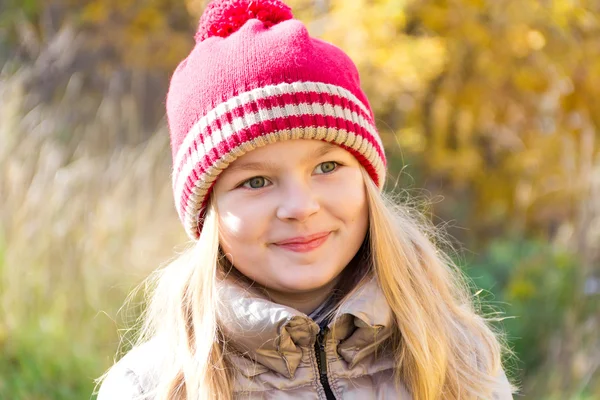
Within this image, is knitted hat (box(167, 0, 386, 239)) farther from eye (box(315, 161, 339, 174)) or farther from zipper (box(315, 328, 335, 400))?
zipper (box(315, 328, 335, 400))

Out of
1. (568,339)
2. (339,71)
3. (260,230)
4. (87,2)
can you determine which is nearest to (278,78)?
A: (339,71)

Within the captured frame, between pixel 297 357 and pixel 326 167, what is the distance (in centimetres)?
54

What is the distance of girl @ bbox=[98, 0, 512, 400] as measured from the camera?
2.35m

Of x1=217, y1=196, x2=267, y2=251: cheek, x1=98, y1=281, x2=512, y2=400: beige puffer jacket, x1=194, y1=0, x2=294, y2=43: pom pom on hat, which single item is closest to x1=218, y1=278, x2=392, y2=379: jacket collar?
x1=98, y1=281, x2=512, y2=400: beige puffer jacket

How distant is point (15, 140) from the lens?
4812mm

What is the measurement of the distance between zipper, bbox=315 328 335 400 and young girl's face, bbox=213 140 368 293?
14 centimetres

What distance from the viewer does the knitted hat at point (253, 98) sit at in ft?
7.76

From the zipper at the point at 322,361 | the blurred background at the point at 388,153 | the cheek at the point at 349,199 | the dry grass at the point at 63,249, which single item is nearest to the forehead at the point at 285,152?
the cheek at the point at 349,199

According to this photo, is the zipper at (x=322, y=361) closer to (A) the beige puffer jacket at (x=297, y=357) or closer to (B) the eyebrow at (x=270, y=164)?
(A) the beige puffer jacket at (x=297, y=357)

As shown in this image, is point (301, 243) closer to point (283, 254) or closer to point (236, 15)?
point (283, 254)

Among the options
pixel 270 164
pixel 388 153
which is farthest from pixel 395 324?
pixel 388 153

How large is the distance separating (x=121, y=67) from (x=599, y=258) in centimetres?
457

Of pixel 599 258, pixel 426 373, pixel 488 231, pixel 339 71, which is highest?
pixel 339 71

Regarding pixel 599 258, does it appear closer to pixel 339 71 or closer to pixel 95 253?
pixel 95 253
